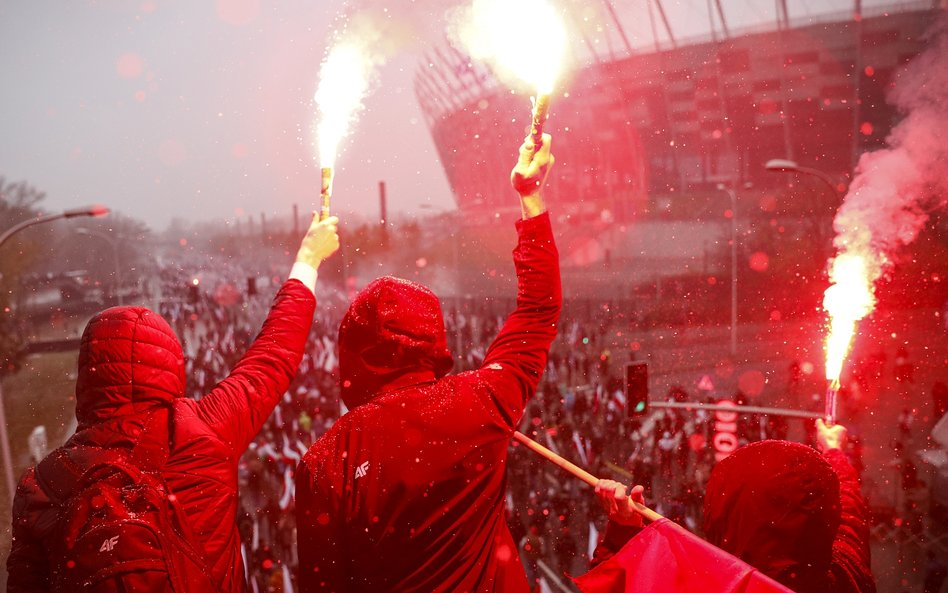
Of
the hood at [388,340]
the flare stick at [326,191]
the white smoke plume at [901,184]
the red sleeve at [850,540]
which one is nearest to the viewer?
the hood at [388,340]

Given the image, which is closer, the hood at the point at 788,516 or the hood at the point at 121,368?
the hood at the point at 121,368

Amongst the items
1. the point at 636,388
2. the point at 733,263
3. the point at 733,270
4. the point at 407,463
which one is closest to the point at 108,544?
the point at 407,463

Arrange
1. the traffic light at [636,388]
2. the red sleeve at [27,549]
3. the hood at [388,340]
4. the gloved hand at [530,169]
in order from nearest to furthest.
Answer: the red sleeve at [27,549] → the hood at [388,340] → the gloved hand at [530,169] → the traffic light at [636,388]

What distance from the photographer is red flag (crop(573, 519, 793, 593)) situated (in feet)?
5.90

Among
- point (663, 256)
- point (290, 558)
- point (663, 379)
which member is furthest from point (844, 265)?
point (663, 256)

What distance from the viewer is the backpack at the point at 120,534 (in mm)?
1368

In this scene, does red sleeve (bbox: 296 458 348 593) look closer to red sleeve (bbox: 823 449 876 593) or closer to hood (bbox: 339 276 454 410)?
hood (bbox: 339 276 454 410)

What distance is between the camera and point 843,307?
4816 mm

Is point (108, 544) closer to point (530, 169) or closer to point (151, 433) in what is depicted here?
point (151, 433)

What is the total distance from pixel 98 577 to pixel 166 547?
0.53 feet

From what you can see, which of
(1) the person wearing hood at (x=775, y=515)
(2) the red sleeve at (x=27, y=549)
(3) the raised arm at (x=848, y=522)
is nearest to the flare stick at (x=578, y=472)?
(1) the person wearing hood at (x=775, y=515)

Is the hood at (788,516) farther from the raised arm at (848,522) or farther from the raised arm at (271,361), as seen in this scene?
the raised arm at (271,361)

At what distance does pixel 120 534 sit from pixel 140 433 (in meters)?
0.39

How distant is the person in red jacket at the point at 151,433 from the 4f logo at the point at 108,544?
0.36 feet
